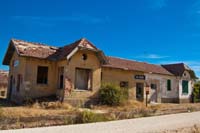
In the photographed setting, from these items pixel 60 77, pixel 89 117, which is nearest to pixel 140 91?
pixel 60 77

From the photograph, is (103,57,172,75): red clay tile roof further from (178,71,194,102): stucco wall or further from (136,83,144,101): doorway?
(178,71,194,102): stucco wall

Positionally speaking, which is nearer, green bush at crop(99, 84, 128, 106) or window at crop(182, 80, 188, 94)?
green bush at crop(99, 84, 128, 106)

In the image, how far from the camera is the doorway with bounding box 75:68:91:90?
20250 mm

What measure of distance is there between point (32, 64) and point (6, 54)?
5.11m

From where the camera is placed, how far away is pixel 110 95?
66.7 ft

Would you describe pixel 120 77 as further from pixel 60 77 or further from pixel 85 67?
pixel 60 77

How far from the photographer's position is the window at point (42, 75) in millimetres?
19844

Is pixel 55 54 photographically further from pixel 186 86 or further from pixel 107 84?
pixel 186 86

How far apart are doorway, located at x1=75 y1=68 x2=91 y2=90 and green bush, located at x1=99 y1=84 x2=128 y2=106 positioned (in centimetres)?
124

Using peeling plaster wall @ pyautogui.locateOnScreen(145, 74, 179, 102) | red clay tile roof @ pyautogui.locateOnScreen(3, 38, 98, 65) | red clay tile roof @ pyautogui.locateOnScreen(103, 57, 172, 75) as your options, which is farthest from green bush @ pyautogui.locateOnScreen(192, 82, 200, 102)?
red clay tile roof @ pyautogui.locateOnScreen(3, 38, 98, 65)

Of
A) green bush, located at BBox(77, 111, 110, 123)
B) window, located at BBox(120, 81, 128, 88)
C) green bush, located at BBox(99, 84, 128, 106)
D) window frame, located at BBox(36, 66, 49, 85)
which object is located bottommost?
green bush, located at BBox(77, 111, 110, 123)

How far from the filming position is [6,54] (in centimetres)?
2303

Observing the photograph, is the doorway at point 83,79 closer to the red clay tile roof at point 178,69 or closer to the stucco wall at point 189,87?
the red clay tile roof at point 178,69

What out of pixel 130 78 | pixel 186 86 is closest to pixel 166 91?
pixel 186 86
